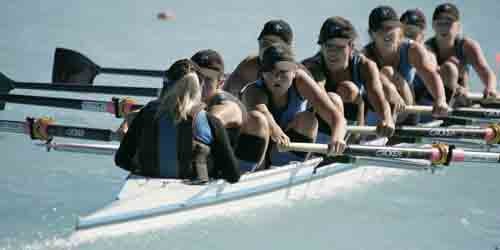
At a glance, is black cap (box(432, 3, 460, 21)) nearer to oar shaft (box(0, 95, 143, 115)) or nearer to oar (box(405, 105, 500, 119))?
oar (box(405, 105, 500, 119))

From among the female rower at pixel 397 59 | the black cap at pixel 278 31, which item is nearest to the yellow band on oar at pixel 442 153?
the female rower at pixel 397 59

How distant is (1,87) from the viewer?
9.90 metres

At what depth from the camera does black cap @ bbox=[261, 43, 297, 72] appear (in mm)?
6695

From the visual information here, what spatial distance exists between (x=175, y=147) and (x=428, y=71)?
13.6 ft

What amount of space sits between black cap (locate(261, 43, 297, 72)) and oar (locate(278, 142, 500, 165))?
0.62 metres

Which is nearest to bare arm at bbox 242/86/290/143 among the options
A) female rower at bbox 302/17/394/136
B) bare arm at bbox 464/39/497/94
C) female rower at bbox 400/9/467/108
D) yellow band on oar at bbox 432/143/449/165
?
female rower at bbox 302/17/394/136

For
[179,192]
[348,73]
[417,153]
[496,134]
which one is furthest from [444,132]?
[179,192]

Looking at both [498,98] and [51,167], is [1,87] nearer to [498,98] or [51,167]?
[51,167]

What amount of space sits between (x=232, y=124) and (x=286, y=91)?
0.80 m

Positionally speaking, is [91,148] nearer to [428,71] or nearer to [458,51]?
[428,71]

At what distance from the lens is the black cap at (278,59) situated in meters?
6.70

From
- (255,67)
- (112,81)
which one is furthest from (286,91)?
(112,81)

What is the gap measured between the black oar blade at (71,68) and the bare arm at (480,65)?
489 cm

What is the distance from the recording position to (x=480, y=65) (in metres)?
10.3
